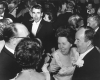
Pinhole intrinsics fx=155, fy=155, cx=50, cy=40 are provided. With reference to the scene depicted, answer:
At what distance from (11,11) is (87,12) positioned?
0.93 meters

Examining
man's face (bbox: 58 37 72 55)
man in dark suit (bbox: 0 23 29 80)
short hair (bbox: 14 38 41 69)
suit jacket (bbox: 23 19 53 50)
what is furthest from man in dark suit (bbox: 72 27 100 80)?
short hair (bbox: 14 38 41 69)

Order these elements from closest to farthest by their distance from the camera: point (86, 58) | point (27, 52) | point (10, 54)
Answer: point (27, 52), point (10, 54), point (86, 58)

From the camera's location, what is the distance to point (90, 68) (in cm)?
159

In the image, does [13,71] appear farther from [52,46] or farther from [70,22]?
[70,22]

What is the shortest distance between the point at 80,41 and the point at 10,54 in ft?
2.67

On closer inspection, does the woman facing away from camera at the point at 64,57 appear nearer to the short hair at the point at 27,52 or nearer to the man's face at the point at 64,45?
the man's face at the point at 64,45

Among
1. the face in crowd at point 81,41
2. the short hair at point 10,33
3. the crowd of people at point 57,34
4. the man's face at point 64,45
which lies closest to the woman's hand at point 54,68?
the crowd of people at point 57,34

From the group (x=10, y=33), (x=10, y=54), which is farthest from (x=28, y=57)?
(x=10, y=33)

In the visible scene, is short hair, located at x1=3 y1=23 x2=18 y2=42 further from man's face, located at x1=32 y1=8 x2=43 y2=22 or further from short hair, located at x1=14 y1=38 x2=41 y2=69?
man's face, located at x1=32 y1=8 x2=43 y2=22

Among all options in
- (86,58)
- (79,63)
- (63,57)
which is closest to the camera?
(86,58)

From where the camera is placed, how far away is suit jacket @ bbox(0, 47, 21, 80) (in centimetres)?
126

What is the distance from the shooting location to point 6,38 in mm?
1333

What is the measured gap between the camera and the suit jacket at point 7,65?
1.26 meters

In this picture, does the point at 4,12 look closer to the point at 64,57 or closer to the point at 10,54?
the point at 10,54
